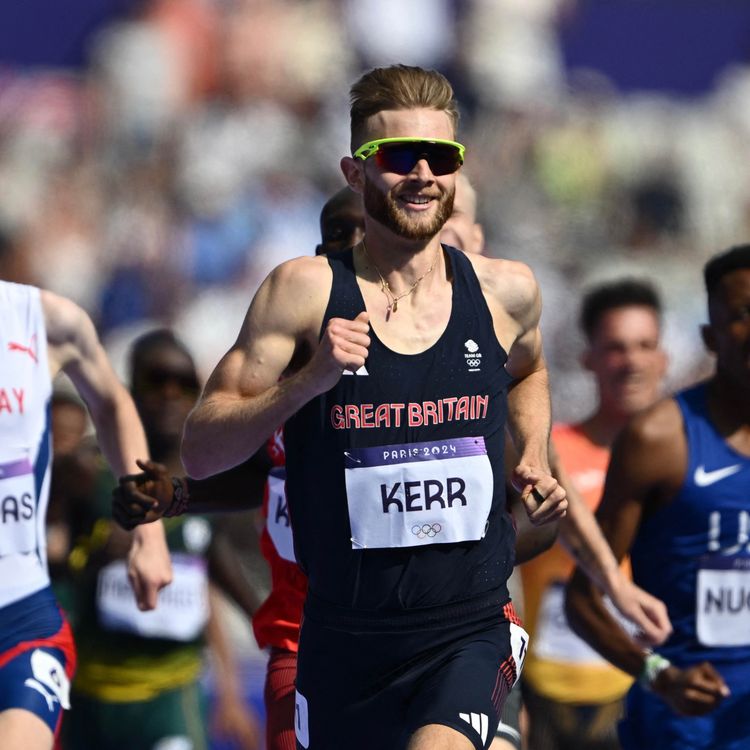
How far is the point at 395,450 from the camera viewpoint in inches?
157

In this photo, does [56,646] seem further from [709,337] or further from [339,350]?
[709,337]

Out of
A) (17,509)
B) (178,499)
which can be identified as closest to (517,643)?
(178,499)

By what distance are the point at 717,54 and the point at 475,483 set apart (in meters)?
11.9

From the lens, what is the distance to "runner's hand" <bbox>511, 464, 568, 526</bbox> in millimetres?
3848

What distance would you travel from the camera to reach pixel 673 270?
13539mm

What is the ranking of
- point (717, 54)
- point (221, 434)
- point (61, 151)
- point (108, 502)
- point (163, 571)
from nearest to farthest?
1. point (221, 434)
2. point (163, 571)
3. point (108, 502)
4. point (61, 151)
5. point (717, 54)

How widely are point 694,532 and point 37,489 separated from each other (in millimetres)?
2109

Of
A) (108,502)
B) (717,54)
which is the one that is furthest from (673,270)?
(108,502)

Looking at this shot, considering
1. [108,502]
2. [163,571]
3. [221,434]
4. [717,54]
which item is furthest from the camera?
[717,54]

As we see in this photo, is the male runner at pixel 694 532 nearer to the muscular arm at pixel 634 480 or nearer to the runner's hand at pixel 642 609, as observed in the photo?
the muscular arm at pixel 634 480

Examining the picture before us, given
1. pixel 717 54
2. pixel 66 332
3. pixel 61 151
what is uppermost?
pixel 717 54

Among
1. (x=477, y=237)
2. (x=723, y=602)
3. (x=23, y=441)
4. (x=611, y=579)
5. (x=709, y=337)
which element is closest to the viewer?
(x=23, y=441)

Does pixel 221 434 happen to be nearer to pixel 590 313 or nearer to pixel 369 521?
pixel 369 521

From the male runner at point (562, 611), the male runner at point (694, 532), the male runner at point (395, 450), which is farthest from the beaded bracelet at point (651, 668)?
the male runner at point (562, 611)
